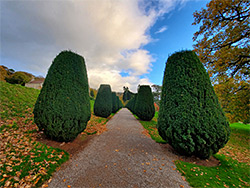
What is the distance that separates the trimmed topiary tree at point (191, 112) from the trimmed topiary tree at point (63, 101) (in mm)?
3444

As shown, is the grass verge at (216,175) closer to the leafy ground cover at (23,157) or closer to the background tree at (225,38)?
the leafy ground cover at (23,157)

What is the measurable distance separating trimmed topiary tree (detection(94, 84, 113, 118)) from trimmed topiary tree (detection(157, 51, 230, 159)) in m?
7.31

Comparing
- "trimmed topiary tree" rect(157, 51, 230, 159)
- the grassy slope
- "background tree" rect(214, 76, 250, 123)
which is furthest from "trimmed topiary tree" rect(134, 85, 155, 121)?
the grassy slope

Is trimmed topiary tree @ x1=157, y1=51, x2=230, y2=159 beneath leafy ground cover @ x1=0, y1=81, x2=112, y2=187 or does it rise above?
above

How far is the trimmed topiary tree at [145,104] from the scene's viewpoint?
32.9 ft

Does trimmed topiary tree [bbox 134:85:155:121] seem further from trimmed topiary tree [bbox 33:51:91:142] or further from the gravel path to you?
trimmed topiary tree [bbox 33:51:91:142]

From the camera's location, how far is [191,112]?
3332 mm

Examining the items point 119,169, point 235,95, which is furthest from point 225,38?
point 119,169

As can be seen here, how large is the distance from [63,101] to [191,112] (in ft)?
15.3

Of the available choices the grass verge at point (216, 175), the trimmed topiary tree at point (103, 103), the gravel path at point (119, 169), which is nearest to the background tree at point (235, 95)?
the grass verge at point (216, 175)

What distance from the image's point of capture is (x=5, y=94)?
6.10 meters

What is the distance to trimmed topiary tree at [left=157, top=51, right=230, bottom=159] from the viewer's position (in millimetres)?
3150

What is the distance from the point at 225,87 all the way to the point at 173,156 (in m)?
7.58

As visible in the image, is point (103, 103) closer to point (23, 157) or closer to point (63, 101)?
point (63, 101)
